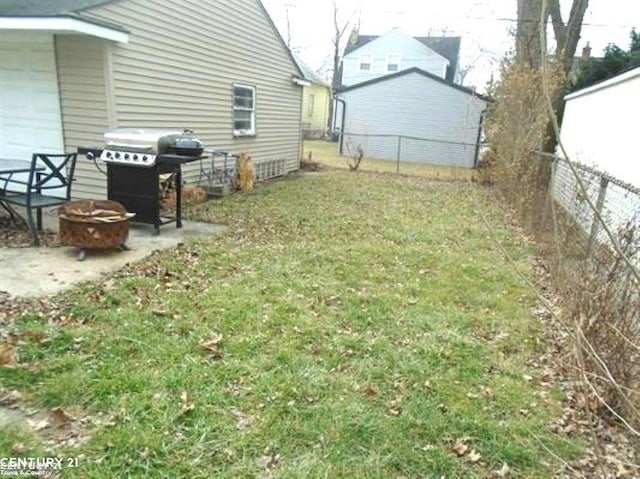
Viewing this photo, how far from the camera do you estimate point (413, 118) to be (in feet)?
68.8

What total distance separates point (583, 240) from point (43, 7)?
23.6ft

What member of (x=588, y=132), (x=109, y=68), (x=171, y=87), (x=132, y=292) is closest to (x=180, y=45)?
(x=171, y=87)

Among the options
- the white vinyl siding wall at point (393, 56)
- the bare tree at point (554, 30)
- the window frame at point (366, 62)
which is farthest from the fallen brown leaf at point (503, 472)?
the window frame at point (366, 62)

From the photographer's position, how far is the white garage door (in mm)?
6805

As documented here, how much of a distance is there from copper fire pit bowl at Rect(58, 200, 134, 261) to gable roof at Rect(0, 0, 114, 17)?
276cm

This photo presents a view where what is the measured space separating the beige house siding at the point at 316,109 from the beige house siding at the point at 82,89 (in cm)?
2448

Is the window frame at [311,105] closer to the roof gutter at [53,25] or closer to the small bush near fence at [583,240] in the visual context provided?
the small bush near fence at [583,240]

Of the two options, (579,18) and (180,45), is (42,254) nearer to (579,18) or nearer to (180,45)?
(180,45)

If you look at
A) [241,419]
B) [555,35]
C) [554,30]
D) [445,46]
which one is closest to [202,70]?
[241,419]

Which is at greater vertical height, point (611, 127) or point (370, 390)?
point (611, 127)

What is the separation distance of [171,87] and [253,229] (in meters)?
3.34

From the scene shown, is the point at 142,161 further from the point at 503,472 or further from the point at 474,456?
the point at 503,472

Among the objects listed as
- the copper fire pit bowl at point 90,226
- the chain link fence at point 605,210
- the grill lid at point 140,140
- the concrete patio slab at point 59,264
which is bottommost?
the concrete patio slab at point 59,264

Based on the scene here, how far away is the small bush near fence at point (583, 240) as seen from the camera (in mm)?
2311
